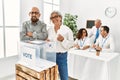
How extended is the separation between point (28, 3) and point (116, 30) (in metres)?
2.43

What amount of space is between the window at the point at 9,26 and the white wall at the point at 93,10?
6.62ft

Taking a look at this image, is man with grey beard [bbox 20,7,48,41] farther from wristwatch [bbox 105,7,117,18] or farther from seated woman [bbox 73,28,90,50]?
wristwatch [bbox 105,7,117,18]

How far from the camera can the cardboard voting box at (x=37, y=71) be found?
132 cm

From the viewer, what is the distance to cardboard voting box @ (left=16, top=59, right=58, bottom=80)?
1316 millimetres

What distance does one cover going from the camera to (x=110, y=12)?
3.94 meters

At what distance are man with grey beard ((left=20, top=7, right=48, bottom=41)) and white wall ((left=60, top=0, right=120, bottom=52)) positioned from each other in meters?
2.76

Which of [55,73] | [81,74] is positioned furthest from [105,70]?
[55,73]

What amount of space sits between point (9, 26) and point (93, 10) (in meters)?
2.51

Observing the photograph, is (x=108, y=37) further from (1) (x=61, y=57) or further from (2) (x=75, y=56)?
(1) (x=61, y=57)

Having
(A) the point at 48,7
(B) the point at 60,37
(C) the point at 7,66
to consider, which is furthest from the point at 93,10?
(B) the point at 60,37

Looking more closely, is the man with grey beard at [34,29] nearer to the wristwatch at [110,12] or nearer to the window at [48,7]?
the window at [48,7]

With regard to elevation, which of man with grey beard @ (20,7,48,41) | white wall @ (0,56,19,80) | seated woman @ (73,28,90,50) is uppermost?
man with grey beard @ (20,7,48,41)

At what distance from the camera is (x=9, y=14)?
119 inches

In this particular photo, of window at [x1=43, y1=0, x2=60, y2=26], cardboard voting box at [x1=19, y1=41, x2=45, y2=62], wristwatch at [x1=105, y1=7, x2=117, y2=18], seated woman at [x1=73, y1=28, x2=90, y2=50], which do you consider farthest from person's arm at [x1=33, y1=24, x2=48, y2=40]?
wristwatch at [x1=105, y1=7, x2=117, y2=18]
